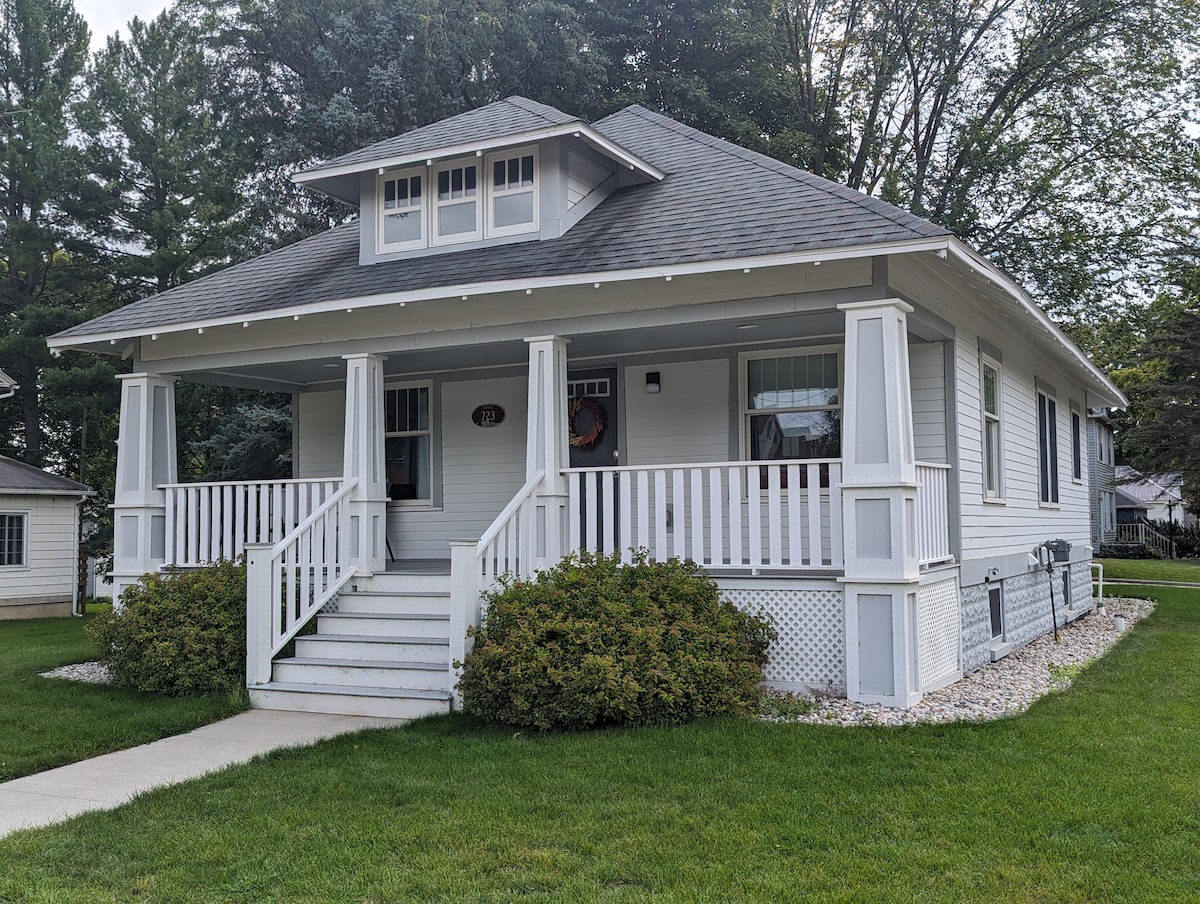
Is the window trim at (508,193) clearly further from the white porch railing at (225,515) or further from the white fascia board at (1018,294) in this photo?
the white fascia board at (1018,294)

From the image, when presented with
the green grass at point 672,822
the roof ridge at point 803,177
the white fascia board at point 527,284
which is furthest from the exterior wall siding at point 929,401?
the green grass at point 672,822

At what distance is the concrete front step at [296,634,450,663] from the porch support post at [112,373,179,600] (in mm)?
2804

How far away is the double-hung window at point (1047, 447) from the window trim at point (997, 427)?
2.37 metres

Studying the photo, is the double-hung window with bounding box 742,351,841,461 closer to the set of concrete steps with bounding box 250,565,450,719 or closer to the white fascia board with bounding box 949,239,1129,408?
the white fascia board with bounding box 949,239,1129,408

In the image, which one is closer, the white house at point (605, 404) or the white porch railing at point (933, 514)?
the white house at point (605, 404)

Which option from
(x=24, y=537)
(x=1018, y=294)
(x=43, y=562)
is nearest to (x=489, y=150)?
(x=1018, y=294)

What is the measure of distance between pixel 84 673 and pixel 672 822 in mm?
7459

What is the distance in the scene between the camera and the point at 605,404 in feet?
35.9

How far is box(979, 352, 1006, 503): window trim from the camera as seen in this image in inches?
400

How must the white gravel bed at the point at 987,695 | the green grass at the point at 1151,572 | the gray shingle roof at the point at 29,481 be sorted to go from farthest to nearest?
1. the green grass at the point at 1151,572
2. the gray shingle roof at the point at 29,481
3. the white gravel bed at the point at 987,695

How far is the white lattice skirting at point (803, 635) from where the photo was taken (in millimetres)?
7918

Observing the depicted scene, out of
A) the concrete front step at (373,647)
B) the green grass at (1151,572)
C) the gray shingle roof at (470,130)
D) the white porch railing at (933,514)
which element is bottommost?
the green grass at (1151,572)

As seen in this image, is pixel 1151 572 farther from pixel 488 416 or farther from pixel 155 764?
pixel 155 764

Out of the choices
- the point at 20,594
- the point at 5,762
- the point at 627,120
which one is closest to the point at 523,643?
the point at 5,762
